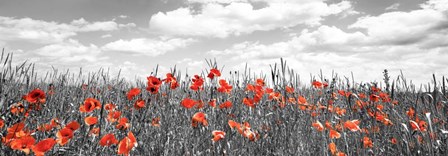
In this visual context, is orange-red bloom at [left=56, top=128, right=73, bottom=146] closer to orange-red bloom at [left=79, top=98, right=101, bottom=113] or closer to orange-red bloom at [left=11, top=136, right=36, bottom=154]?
orange-red bloom at [left=11, top=136, right=36, bottom=154]

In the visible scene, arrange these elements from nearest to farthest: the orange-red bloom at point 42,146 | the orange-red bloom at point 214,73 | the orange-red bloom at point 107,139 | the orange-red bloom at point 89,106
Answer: the orange-red bloom at point 42,146 < the orange-red bloom at point 107,139 < the orange-red bloom at point 89,106 < the orange-red bloom at point 214,73

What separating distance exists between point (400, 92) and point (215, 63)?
105 inches

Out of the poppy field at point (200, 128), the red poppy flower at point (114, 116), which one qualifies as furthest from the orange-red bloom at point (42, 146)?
the red poppy flower at point (114, 116)

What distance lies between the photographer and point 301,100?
3012 millimetres

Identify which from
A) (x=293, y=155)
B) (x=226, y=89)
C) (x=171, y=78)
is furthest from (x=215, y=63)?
(x=293, y=155)

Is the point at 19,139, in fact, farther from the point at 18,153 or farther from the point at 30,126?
the point at 30,126

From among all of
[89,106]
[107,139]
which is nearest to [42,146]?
[107,139]

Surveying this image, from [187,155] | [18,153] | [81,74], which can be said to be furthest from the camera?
[81,74]

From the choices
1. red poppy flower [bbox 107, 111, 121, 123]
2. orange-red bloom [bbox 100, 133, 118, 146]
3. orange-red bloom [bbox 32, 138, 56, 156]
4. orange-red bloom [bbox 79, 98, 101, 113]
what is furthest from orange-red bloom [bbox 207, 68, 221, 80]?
orange-red bloom [bbox 32, 138, 56, 156]

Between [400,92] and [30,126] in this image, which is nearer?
[30,126]

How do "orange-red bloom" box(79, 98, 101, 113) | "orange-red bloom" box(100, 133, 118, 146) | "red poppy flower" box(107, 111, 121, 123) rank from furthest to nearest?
"red poppy flower" box(107, 111, 121, 123) → "orange-red bloom" box(79, 98, 101, 113) → "orange-red bloom" box(100, 133, 118, 146)

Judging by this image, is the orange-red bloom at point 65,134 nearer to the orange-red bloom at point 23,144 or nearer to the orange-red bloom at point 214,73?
the orange-red bloom at point 23,144

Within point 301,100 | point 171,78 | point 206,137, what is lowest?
point 206,137

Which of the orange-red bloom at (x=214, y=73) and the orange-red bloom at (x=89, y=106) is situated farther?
the orange-red bloom at (x=214, y=73)
